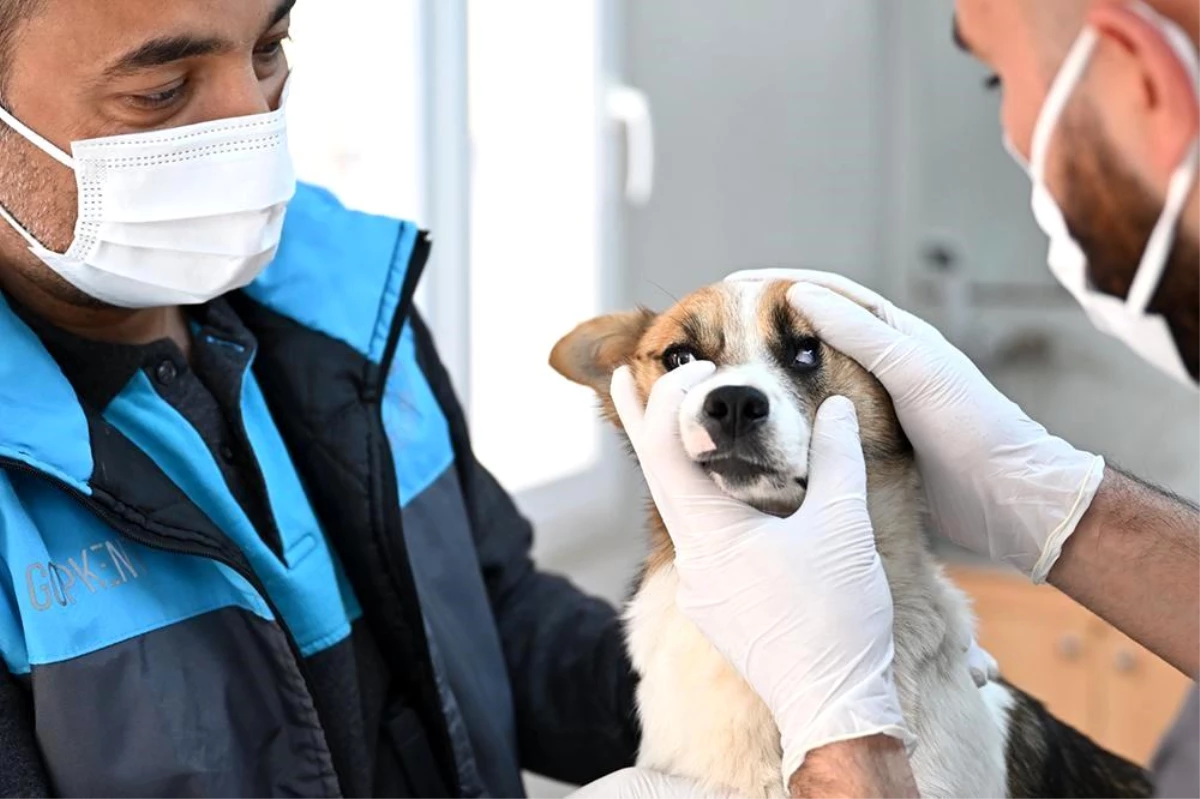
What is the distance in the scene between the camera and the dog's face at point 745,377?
1.18m

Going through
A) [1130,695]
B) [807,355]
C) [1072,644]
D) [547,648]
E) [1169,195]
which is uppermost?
[1169,195]

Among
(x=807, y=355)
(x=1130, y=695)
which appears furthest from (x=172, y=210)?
(x=1130, y=695)

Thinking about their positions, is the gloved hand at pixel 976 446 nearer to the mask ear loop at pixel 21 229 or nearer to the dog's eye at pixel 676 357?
the dog's eye at pixel 676 357

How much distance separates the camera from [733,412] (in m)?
1.18

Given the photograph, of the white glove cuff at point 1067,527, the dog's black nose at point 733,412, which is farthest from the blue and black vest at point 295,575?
the white glove cuff at point 1067,527

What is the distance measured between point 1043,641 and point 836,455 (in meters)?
2.35

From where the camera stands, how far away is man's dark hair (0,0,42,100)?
1.15m

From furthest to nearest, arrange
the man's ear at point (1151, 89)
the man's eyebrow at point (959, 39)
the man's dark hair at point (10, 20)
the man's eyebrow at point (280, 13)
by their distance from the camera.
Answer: the man's eyebrow at point (280, 13)
the man's dark hair at point (10, 20)
the man's eyebrow at point (959, 39)
the man's ear at point (1151, 89)

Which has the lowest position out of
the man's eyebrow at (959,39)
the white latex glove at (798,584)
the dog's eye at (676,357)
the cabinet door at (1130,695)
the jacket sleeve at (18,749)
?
the cabinet door at (1130,695)

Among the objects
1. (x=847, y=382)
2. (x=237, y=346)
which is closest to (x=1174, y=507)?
(x=847, y=382)

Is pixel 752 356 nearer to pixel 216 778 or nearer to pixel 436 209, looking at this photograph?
pixel 216 778

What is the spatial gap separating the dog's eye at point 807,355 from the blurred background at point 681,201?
3.63 feet

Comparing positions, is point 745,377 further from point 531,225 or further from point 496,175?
point 531,225

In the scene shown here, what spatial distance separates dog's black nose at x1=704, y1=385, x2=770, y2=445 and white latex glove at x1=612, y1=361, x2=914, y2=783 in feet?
0.12
